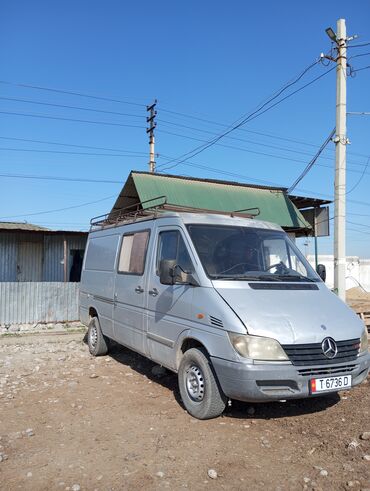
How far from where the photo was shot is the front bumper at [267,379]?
409 cm

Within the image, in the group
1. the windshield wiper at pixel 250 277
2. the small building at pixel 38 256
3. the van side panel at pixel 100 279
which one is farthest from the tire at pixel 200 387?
the small building at pixel 38 256

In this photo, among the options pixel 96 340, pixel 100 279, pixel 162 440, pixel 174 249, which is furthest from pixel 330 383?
pixel 96 340

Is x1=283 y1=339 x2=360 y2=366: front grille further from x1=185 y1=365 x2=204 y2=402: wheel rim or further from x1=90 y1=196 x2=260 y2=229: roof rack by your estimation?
x1=90 y1=196 x2=260 y2=229: roof rack

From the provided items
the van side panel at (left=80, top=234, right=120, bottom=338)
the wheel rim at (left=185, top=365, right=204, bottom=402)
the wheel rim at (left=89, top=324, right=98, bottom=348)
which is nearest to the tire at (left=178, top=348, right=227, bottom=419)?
the wheel rim at (left=185, top=365, right=204, bottom=402)

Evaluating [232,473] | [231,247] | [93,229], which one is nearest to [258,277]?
[231,247]

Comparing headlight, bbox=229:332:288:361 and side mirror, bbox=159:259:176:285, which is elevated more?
side mirror, bbox=159:259:176:285

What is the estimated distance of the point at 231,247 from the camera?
5418 mm

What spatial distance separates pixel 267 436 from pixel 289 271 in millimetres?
2055

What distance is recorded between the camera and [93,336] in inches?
321

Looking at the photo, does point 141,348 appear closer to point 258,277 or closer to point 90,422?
point 90,422

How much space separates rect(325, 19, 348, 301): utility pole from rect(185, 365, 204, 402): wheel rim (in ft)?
24.0

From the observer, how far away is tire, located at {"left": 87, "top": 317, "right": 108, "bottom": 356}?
7.86m

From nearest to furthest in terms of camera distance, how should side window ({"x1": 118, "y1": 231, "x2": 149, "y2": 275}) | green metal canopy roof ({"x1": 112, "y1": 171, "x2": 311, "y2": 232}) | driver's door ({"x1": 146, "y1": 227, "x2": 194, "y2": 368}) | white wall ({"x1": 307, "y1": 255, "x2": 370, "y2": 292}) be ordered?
driver's door ({"x1": 146, "y1": 227, "x2": 194, "y2": 368})
side window ({"x1": 118, "y1": 231, "x2": 149, "y2": 275})
green metal canopy roof ({"x1": 112, "y1": 171, "x2": 311, "y2": 232})
white wall ({"x1": 307, "y1": 255, "x2": 370, "y2": 292})

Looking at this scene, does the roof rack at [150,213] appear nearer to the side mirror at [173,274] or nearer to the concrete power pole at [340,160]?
the side mirror at [173,274]
